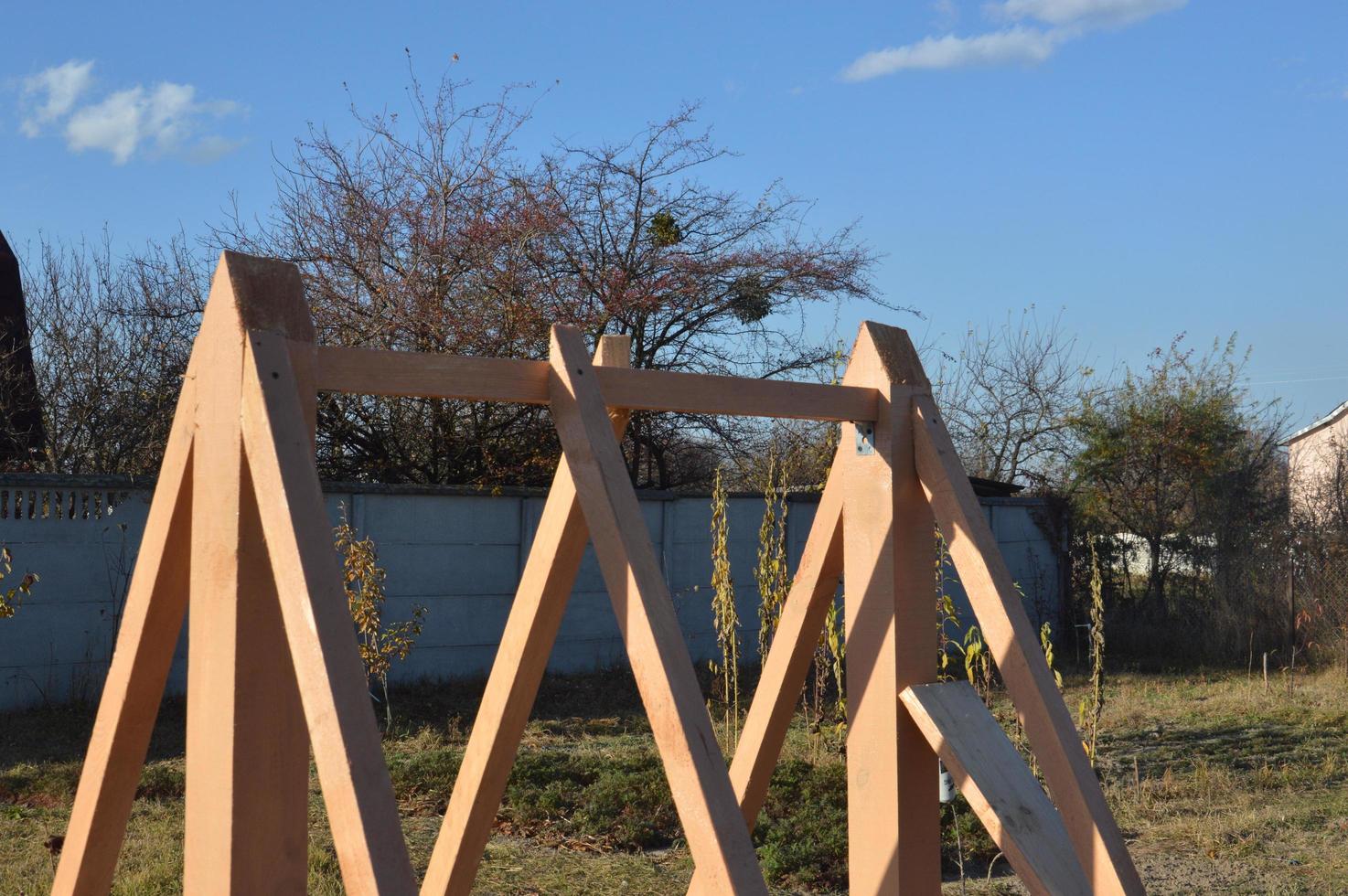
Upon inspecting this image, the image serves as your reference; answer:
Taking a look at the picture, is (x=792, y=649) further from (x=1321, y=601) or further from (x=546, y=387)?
(x=1321, y=601)

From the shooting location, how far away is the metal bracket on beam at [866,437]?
2.40 meters

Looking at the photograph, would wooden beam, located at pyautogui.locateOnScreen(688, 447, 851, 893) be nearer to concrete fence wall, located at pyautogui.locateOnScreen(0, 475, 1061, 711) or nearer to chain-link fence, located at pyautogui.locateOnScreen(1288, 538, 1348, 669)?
concrete fence wall, located at pyautogui.locateOnScreen(0, 475, 1061, 711)

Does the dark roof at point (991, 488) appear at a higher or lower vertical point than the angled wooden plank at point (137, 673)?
higher

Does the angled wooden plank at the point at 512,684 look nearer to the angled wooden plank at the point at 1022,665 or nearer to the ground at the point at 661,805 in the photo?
the angled wooden plank at the point at 1022,665

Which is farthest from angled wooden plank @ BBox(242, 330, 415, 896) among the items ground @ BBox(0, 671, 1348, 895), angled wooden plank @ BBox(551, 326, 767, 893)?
ground @ BBox(0, 671, 1348, 895)

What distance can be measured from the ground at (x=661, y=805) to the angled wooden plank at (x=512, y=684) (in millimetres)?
2030

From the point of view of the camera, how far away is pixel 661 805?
17.5ft

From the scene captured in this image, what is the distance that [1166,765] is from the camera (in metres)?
6.57

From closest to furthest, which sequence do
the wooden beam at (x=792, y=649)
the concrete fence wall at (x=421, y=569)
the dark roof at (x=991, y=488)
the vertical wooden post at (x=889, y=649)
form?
the vertical wooden post at (x=889, y=649) → the wooden beam at (x=792, y=649) → the concrete fence wall at (x=421, y=569) → the dark roof at (x=991, y=488)

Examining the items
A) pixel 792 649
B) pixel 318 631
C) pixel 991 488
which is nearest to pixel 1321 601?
pixel 991 488

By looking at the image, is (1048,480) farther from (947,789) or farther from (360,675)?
(360,675)

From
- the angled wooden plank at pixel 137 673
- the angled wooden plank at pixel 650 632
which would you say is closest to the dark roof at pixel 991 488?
the angled wooden plank at pixel 650 632

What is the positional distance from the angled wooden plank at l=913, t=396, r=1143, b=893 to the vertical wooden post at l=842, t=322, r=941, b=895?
0.07 m

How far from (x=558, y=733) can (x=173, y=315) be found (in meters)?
5.70
